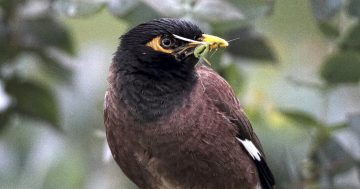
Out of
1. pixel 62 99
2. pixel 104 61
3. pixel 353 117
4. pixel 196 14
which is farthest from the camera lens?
pixel 104 61

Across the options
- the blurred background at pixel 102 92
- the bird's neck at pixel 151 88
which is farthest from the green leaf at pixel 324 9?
the bird's neck at pixel 151 88

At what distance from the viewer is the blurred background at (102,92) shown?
13.6ft

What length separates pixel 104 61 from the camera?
5699 mm

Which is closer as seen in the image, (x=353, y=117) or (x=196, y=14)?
(x=196, y=14)

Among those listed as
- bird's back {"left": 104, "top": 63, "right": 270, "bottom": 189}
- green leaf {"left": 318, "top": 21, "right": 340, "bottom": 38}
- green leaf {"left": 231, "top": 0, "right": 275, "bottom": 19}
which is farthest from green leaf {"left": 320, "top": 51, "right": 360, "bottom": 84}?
bird's back {"left": 104, "top": 63, "right": 270, "bottom": 189}

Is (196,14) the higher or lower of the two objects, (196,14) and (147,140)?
→ the higher

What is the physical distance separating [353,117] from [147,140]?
1061 millimetres

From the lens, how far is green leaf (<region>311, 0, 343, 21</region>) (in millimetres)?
4191

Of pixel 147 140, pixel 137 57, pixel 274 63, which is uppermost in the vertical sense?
pixel 274 63

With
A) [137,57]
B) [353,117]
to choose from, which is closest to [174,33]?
[137,57]

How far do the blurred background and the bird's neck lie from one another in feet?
0.79

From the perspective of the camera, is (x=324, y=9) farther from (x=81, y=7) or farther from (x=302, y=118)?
(x=81, y=7)

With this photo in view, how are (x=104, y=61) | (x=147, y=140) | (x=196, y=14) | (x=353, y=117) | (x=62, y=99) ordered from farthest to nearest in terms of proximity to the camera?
(x=104, y=61) < (x=62, y=99) < (x=353, y=117) < (x=196, y=14) < (x=147, y=140)

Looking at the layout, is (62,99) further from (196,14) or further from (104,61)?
(196,14)
